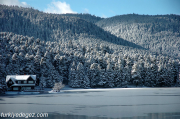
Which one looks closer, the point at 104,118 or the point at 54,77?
the point at 104,118

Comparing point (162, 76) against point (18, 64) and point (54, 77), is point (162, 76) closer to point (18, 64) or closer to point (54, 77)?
point (54, 77)

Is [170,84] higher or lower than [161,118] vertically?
lower

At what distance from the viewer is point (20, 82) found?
69250 millimetres

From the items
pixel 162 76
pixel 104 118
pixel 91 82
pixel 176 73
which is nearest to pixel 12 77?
pixel 91 82

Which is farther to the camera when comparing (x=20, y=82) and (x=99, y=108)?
(x=20, y=82)

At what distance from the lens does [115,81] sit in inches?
3713

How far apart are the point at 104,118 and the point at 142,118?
14.4 feet

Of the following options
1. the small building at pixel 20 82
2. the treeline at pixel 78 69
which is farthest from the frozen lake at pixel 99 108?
the treeline at pixel 78 69

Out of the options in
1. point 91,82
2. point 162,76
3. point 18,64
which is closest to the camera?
point 18,64

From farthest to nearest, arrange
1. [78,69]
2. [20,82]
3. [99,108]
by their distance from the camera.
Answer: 1. [78,69]
2. [20,82]
3. [99,108]

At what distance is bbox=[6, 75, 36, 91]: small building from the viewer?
68.0 meters

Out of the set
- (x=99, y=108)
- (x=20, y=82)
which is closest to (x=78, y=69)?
(x=20, y=82)

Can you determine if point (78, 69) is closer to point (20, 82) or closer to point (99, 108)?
point (20, 82)

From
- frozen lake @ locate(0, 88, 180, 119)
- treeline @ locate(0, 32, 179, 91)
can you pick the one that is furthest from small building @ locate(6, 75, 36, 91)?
frozen lake @ locate(0, 88, 180, 119)
